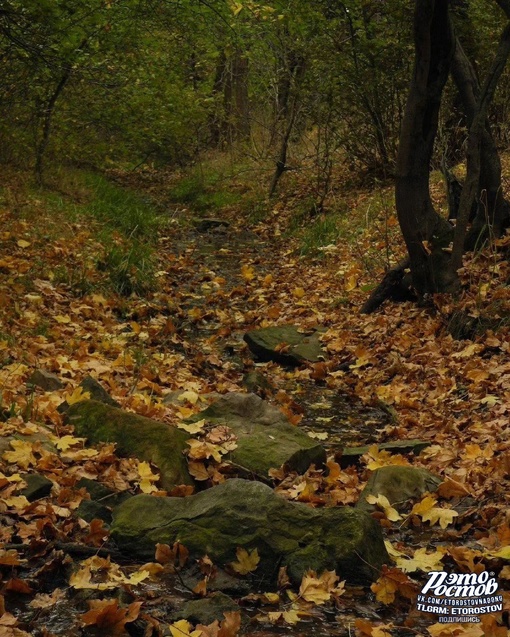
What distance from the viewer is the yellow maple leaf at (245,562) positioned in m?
3.56

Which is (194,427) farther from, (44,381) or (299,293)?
(299,293)

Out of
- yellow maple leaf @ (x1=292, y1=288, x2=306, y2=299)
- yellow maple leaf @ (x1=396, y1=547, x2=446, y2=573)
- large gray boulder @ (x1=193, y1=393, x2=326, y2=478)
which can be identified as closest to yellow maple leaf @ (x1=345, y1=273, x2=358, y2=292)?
yellow maple leaf @ (x1=292, y1=288, x2=306, y2=299)

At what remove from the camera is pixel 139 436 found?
480 cm

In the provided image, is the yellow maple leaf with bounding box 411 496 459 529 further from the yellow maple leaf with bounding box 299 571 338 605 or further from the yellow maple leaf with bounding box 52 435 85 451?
the yellow maple leaf with bounding box 52 435 85 451

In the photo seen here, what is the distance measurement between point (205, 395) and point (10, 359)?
154 centimetres

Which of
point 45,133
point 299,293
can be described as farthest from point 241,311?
point 45,133

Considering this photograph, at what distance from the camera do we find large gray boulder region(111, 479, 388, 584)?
358cm

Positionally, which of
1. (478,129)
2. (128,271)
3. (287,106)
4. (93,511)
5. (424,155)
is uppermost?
(287,106)

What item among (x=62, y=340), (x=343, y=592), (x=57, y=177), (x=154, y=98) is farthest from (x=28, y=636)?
(x=154, y=98)

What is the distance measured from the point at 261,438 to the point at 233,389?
6.71 ft

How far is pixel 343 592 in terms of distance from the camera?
3.46 m

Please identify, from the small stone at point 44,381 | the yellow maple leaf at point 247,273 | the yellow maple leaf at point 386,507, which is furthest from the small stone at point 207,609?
the yellow maple leaf at point 247,273

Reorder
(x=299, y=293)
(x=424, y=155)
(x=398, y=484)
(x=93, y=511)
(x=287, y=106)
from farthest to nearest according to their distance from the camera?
(x=287, y=106) < (x=299, y=293) < (x=424, y=155) < (x=398, y=484) < (x=93, y=511)

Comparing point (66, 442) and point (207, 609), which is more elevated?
point (66, 442)
